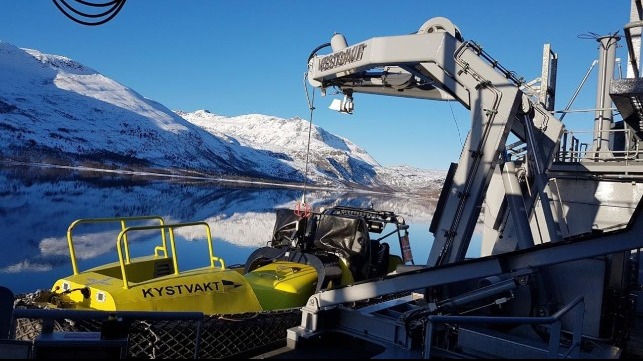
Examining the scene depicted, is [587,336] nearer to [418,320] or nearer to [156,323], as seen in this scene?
[418,320]

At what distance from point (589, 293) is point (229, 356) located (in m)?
4.37

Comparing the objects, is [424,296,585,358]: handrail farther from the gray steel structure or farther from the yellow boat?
the yellow boat

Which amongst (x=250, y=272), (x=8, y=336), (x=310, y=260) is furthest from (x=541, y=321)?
(x=250, y=272)

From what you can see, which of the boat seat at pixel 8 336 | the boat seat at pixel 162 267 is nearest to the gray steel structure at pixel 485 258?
the boat seat at pixel 162 267

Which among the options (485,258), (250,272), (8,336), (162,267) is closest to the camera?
(8,336)

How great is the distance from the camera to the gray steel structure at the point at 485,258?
5441mm

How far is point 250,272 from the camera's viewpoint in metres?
8.48

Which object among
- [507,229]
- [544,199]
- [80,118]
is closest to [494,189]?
[507,229]

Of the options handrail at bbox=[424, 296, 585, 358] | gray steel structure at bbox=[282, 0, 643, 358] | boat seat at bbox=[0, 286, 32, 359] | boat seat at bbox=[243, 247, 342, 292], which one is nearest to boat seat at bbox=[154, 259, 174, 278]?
boat seat at bbox=[243, 247, 342, 292]

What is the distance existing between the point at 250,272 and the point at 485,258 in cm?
429

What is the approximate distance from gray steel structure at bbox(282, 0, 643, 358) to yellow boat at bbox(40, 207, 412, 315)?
1.04 meters

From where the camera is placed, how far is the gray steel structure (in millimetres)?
5441

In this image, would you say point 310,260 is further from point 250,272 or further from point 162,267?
point 162,267

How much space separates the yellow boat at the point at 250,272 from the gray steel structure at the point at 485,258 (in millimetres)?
1041
